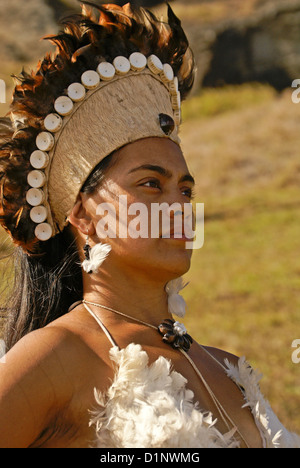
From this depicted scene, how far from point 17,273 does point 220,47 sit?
15798 millimetres

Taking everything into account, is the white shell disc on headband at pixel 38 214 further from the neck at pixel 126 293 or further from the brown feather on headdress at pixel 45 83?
the neck at pixel 126 293

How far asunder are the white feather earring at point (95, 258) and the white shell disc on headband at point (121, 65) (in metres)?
0.66

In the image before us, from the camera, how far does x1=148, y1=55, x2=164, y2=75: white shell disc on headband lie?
2.63 meters

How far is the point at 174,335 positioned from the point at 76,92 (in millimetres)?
943

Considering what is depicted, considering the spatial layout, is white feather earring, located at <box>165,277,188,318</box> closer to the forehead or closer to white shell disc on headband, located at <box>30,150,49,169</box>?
the forehead

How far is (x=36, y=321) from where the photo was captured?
2635mm

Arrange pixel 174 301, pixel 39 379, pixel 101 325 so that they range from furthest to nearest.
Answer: pixel 174 301 → pixel 101 325 → pixel 39 379

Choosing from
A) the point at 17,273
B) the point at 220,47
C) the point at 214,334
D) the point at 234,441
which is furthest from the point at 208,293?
the point at 220,47

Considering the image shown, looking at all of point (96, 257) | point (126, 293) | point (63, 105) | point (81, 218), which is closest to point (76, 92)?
point (63, 105)

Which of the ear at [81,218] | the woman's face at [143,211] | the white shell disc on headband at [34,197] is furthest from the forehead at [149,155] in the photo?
the white shell disc on headband at [34,197]

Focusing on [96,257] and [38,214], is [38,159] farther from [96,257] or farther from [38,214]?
[96,257]

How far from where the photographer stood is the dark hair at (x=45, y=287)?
8.62ft

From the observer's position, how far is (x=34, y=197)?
8.30 feet
